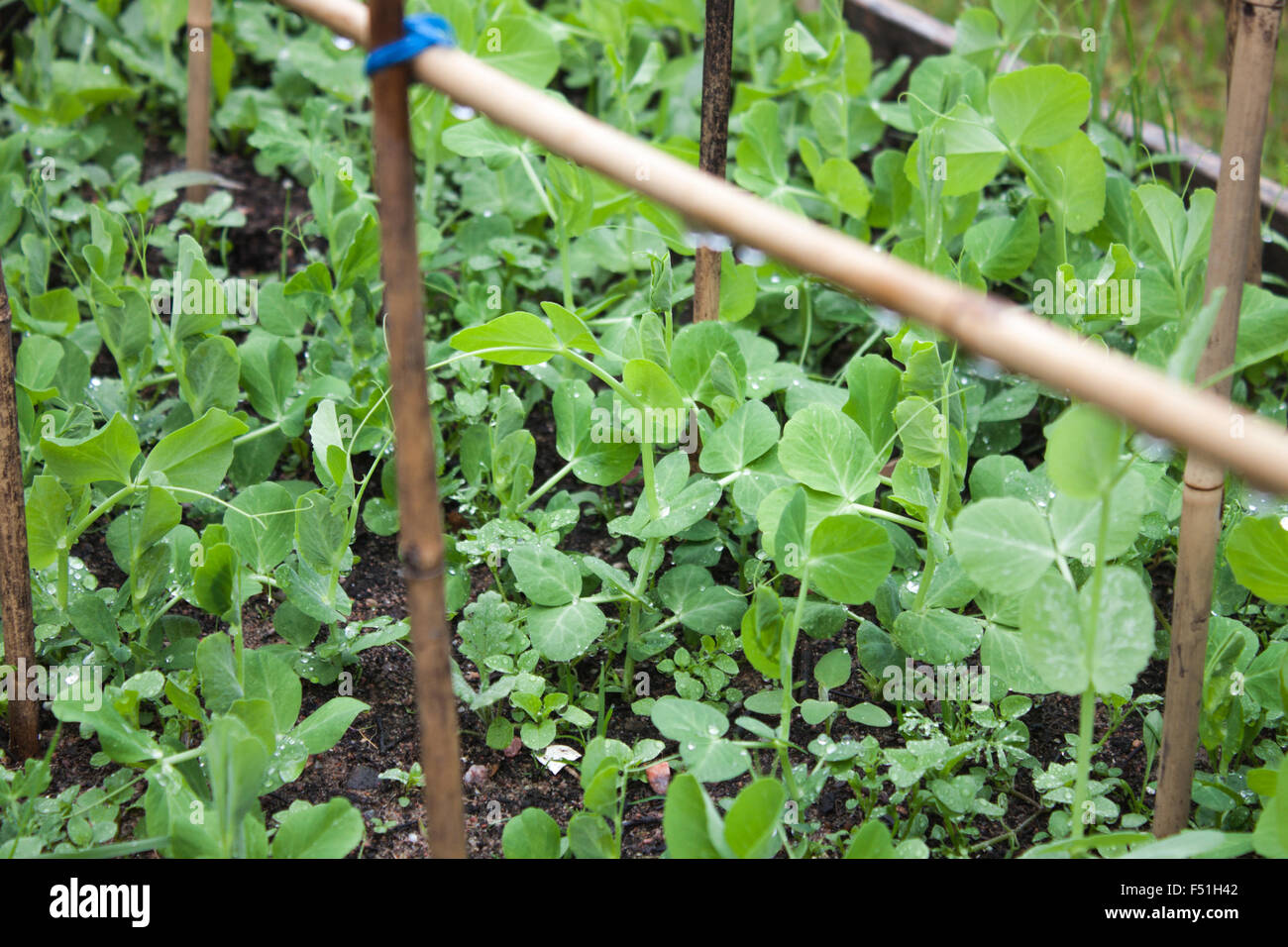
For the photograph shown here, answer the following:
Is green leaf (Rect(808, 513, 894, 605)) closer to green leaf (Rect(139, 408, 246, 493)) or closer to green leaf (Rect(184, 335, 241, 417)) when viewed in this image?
green leaf (Rect(139, 408, 246, 493))

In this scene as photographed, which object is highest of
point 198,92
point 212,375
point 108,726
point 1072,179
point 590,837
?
point 198,92

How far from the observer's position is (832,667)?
1.20 metres

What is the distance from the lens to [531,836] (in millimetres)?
1042

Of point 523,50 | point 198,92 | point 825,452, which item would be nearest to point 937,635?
point 825,452

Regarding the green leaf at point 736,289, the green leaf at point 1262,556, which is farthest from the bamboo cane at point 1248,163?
the green leaf at point 736,289

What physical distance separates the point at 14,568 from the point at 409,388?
519mm

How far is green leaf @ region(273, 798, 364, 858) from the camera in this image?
100 centimetres

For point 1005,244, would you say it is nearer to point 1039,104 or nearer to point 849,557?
point 1039,104

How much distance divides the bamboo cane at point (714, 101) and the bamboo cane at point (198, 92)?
908 millimetres

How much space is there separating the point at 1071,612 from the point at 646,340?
1.88ft

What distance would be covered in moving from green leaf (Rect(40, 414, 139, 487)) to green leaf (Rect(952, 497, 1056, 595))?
2.62ft

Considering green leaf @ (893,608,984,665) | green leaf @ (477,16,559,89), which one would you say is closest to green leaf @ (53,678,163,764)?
green leaf @ (893,608,984,665)

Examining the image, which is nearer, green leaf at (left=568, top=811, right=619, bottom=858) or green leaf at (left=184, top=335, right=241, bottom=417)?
green leaf at (left=568, top=811, right=619, bottom=858)
